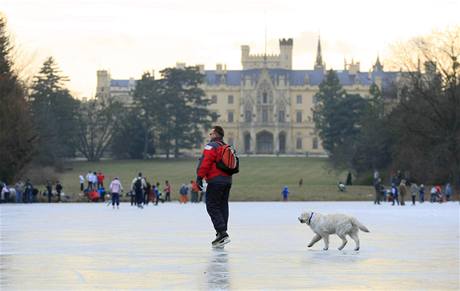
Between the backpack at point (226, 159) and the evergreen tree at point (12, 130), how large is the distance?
39166 mm

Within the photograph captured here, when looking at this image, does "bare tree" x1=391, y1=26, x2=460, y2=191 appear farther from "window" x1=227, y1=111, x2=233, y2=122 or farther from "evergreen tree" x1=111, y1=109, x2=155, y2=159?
"window" x1=227, y1=111, x2=233, y2=122

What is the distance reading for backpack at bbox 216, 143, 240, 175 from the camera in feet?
54.4

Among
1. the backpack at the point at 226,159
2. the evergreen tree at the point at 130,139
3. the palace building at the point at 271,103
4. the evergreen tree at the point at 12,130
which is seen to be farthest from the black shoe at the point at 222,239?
the palace building at the point at 271,103

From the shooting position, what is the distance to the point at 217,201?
16.8 metres

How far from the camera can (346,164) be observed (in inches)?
3644

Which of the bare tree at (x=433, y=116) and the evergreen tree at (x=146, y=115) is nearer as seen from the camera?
the bare tree at (x=433, y=116)

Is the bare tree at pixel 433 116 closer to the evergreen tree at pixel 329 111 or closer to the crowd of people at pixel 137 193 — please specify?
the crowd of people at pixel 137 193

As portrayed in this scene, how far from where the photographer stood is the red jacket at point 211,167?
652 inches

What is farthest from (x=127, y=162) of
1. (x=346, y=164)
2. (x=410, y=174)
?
(x=410, y=174)

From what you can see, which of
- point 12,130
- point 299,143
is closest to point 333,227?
point 12,130

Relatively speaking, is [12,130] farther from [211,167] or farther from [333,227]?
[211,167]

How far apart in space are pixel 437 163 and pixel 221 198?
48.0m

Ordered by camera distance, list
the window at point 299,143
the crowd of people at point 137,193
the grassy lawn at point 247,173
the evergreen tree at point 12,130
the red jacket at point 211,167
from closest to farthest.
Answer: the red jacket at point 211,167, the crowd of people at point 137,193, the evergreen tree at point 12,130, the grassy lawn at point 247,173, the window at point 299,143

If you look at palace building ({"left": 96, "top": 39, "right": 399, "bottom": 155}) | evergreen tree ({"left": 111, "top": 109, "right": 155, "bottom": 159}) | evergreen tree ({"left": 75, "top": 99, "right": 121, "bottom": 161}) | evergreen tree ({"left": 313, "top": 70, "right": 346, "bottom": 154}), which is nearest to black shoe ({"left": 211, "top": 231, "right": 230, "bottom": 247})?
evergreen tree ({"left": 313, "top": 70, "right": 346, "bottom": 154})
